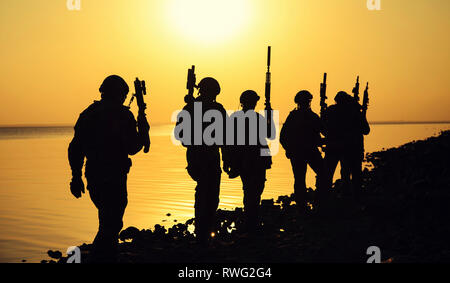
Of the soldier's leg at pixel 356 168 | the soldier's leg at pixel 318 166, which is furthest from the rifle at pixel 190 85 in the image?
the soldier's leg at pixel 356 168

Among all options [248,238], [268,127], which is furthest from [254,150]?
[248,238]

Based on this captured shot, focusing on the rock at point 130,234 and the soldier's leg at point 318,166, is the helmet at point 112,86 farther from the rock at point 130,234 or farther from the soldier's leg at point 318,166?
the rock at point 130,234

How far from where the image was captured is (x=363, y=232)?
37.8 feet

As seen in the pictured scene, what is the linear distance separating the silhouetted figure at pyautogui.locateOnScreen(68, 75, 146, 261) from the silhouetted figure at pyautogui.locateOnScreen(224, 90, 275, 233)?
3.27m

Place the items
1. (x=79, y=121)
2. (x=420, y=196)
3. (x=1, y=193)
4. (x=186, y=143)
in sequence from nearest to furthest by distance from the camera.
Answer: (x=79, y=121) < (x=186, y=143) < (x=420, y=196) < (x=1, y=193)

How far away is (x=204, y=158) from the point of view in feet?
33.1

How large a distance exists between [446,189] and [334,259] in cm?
701

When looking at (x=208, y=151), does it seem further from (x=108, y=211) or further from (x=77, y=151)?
(x=77, y=151)

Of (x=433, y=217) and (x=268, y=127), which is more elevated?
(x=268, y=127)

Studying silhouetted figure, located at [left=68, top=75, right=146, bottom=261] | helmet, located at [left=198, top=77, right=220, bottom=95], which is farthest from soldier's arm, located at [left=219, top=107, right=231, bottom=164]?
silhouetted figure, located at [left=68, top=75, right=146, bottom=261]

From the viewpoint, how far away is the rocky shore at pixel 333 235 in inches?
388

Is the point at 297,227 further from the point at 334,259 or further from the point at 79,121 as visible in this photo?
the point at 79,121

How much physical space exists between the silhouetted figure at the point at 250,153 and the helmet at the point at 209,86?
3.42 ft

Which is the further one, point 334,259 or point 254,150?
point 254,150
